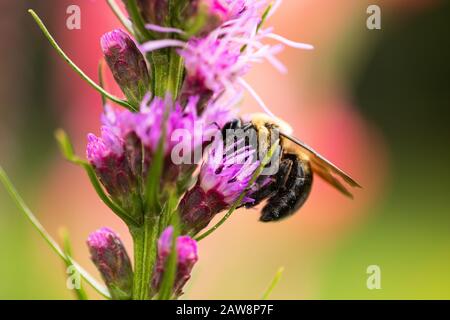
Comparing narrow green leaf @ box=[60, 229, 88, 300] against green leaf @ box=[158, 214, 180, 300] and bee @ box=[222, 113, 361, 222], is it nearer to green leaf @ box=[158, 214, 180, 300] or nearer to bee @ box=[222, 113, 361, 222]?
green leaf @ box=[158, 214, 180, 300]

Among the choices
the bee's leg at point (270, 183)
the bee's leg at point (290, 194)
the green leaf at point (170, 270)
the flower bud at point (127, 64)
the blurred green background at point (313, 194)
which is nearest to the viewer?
the green leaf at point (170, 270)

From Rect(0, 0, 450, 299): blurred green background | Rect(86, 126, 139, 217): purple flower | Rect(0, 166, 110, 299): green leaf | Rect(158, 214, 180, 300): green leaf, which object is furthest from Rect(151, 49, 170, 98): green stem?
Rect(0, 0, 450, 299): blurred green background

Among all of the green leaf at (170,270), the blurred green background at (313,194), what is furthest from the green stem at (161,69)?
the blurred green background at (313,194)

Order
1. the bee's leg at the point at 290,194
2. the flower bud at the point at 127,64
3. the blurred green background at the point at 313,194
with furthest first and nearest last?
the blurred green background at the point at 313,194 < the bee's leg at the point at 290,194 < the flower bud at the point at 127,64

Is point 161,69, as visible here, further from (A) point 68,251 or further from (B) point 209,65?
(A) point 68,251

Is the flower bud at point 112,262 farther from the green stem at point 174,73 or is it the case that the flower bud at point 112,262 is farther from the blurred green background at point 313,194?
the blurred green background at point 313,194

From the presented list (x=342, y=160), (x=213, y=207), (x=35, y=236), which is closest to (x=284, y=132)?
(x=213, y=207)

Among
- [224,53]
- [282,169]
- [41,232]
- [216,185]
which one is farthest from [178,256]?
[282,169]
